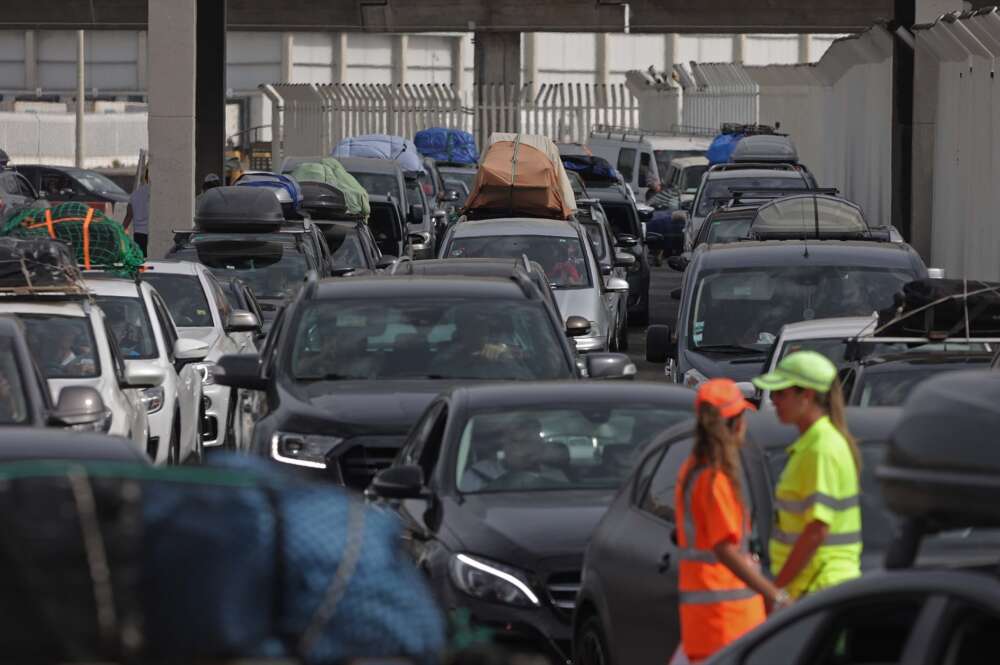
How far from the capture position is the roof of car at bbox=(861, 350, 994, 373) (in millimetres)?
11391

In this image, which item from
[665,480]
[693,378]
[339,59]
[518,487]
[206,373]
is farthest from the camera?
[339,59]

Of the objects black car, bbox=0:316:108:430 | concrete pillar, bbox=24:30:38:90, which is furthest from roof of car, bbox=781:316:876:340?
concrete pillar, bbox=24:30:38:90

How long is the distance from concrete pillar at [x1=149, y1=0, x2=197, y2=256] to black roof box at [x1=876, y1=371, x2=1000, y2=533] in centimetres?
2417

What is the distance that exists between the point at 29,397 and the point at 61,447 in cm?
316

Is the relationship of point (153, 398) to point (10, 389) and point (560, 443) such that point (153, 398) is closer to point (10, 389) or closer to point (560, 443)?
point (10, 389)

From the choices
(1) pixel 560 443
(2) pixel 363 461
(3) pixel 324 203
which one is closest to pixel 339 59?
(3) pixel 324 203

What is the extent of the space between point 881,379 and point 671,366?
5166mm

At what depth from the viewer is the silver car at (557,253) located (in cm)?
2162

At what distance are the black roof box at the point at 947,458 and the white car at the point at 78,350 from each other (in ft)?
30.2

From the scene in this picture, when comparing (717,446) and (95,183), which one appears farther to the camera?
(95,183)

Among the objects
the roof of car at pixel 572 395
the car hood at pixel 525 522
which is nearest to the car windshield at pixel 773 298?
the roof of car at pixel 572 395

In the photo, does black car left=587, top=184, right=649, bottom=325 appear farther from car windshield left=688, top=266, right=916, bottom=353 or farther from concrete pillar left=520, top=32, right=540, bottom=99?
concrete pillar left=520, top=32, right=540, bottom=99

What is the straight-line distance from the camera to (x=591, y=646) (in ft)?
28.6

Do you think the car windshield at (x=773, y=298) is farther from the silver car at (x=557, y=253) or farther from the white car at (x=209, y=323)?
the silver car at (x=557, y=253)
